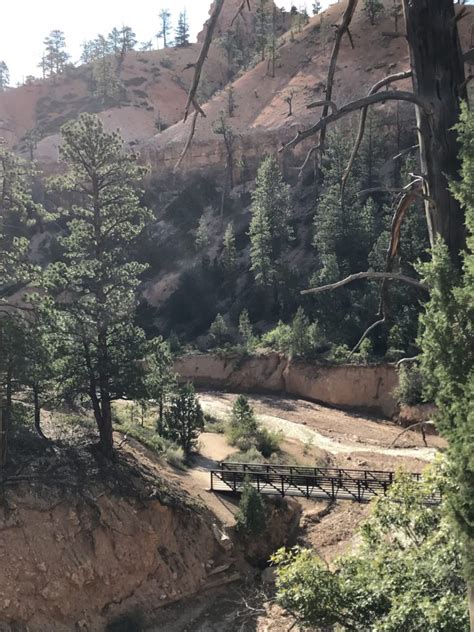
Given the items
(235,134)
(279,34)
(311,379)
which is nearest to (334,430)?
(311,379)

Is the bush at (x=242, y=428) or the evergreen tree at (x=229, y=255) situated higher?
the evergreen tree at (x=229, y=255)

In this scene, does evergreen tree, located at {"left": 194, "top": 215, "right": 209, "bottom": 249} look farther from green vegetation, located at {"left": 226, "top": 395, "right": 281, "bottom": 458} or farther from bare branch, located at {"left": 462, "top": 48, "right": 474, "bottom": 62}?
bare branch, located at {"left": 462, "top": 48, "right": 474, "bottom": 62}

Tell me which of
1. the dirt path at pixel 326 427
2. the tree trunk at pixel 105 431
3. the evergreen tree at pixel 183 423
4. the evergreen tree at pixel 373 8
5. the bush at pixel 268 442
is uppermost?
the evergreen tree at pixel 373 8

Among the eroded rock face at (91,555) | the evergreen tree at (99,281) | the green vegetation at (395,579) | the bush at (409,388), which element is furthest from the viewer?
the bush at (409,388)

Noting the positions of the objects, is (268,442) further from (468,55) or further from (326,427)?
(468,55)

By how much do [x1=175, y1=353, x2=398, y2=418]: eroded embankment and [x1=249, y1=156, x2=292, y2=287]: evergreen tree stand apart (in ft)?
32.4

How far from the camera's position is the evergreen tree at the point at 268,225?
5055 cm

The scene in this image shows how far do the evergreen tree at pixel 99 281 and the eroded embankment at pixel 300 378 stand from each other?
1962 cm

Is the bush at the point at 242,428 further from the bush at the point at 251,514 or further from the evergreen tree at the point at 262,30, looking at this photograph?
the evergreen tree at the point at 262,30

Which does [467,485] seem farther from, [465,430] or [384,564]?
[384,564]

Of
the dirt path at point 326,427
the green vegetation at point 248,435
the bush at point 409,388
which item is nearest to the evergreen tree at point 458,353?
the dirt path at point 326,427

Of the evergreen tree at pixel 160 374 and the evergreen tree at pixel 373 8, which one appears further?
the evergreen tree at pixel 373 8

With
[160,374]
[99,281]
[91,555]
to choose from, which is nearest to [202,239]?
[160,374]

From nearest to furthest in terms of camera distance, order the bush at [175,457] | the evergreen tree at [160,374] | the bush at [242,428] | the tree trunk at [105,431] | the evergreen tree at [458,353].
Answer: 1. the evergreen tree at [458,353]
2. the tree trunk at [105,431]
3. the evergreen tree at [160,374]
4. the bush at [175,457]
5. the bush at [242,428]
